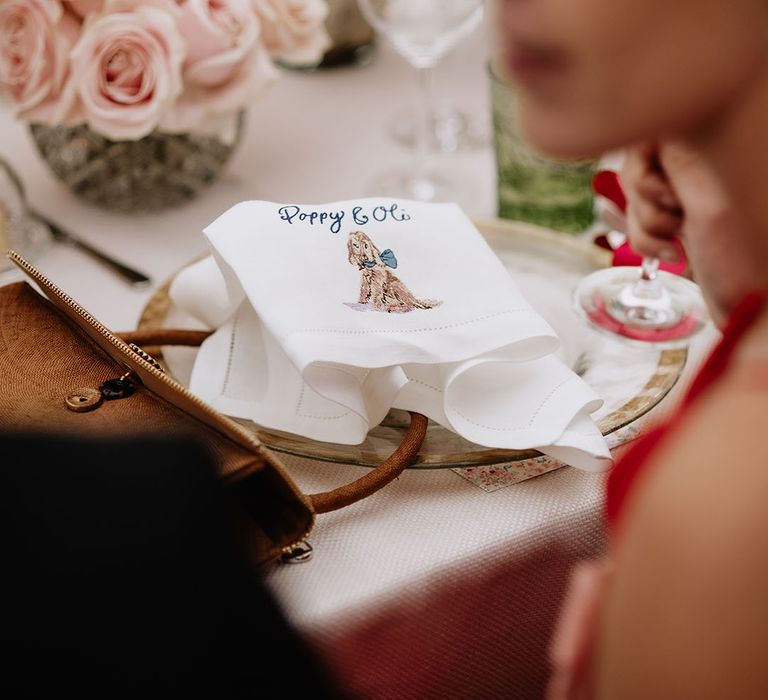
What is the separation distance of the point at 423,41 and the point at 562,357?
49 centimetres

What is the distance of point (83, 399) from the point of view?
2.05 ft

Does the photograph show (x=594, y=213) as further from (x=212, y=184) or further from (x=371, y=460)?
(x=371, y=460)

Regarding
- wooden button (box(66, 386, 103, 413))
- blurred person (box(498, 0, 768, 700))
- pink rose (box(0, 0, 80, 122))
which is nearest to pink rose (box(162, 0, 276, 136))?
pink rose (box(0, 0, 80, 122))

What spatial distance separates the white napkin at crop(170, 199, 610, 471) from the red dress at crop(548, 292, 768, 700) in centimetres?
20

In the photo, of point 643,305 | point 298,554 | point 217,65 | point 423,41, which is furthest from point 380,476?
point 423,41

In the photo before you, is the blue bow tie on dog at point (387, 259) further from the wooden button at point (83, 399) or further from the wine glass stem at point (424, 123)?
the wine glass stem at point (424, 123)

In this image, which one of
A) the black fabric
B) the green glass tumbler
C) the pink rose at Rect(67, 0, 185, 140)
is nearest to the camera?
the black fabric

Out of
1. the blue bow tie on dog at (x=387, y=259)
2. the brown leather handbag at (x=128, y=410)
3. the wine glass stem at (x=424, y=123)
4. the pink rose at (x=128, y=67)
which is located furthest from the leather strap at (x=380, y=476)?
the wine glass stem at (x=424, y=123)

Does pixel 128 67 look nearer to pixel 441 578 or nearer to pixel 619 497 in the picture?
pixel 441 578

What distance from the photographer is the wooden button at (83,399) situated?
0.62 meters

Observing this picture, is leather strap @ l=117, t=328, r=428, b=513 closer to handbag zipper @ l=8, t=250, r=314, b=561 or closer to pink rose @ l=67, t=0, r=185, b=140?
handbag zipper @ l=8, t=250, r=314, b=561

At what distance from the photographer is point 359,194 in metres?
1.17

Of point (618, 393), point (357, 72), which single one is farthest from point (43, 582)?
point (357, 72)

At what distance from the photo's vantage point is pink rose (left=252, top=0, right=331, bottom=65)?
1060mm
